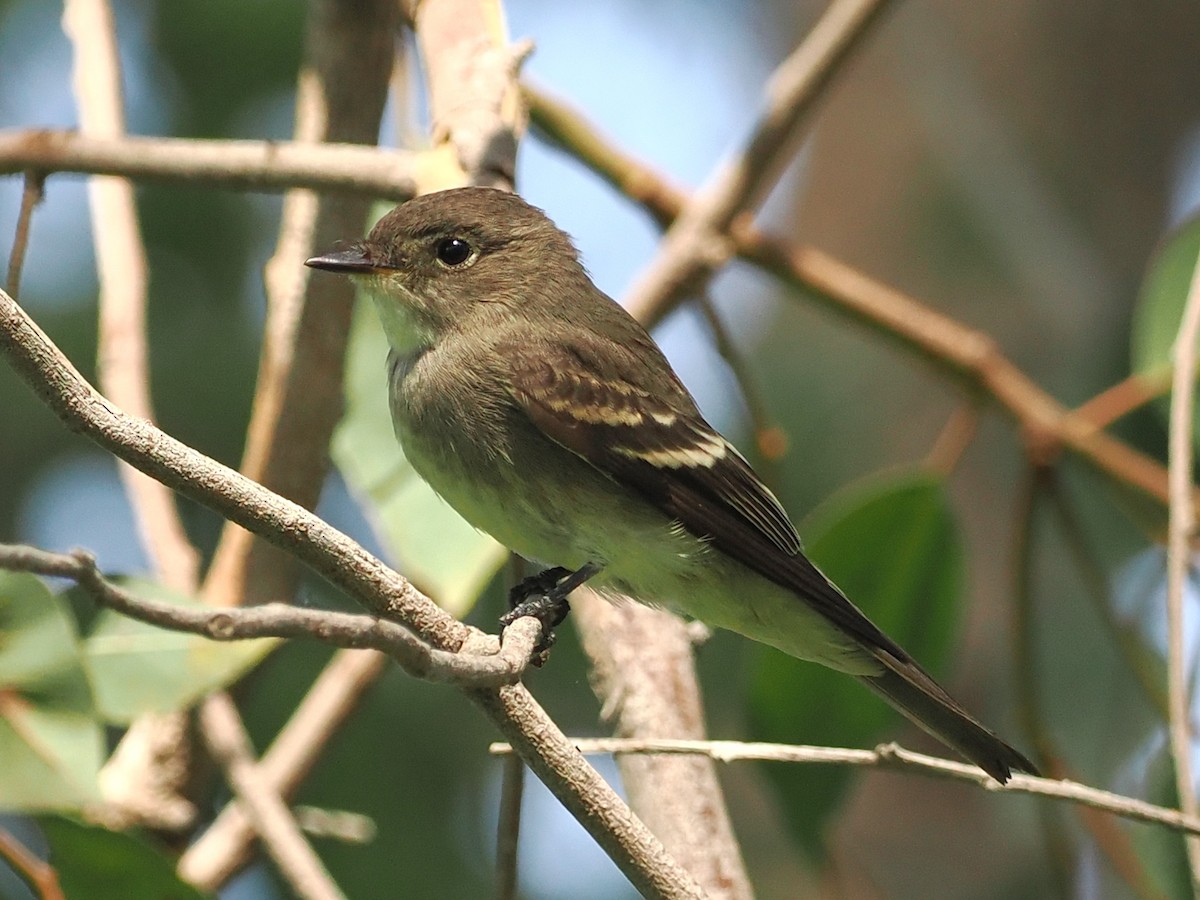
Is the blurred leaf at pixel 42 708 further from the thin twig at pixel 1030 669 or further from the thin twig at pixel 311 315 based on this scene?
the thin twig at pixel 1030 669

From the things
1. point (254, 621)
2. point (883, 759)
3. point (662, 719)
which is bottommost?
point (254, 621)

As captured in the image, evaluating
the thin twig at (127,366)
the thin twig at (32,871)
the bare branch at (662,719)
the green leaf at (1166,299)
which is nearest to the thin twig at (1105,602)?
the green leaf at (1166,299)

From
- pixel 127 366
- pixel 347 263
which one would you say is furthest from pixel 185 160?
pixel 127 366

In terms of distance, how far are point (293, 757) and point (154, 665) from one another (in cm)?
50

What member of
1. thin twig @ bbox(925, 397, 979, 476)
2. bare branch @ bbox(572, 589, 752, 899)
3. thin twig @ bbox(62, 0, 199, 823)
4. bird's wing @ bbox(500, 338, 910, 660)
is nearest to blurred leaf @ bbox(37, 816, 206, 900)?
thin twig @ bbox(62, 0, 199, 823)

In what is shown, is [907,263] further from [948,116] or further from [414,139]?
[414,139]

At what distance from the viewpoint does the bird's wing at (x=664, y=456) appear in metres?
2.76

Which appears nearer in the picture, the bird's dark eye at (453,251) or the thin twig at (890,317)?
the bird's dark eye at (453,251)

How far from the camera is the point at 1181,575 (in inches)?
110

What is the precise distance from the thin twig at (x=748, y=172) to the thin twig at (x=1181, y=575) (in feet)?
3.33

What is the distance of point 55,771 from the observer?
98.7 inches

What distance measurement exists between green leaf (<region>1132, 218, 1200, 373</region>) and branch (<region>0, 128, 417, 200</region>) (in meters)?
2.23

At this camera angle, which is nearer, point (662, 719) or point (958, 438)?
point (662, 719)

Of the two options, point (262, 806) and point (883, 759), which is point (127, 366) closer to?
point (262, 806)
